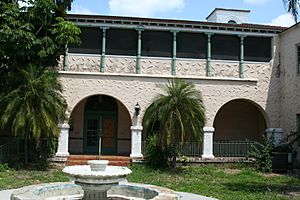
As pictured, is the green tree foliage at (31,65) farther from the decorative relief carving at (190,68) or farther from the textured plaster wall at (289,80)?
the textured plaster wall at (289,80)

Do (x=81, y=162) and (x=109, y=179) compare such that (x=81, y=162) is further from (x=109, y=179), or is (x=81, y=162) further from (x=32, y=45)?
(x=109, y=179)

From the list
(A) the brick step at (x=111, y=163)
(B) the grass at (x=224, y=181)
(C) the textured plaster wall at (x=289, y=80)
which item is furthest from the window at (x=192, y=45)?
(A) the brick step at (x=111, y=163)

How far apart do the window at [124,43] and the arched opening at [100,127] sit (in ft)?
8.68

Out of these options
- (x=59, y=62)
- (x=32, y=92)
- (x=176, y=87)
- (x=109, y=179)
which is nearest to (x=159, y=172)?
(x=176, y=87)

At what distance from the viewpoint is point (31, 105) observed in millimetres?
15672

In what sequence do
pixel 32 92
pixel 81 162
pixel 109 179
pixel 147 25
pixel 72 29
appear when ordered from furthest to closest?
pixel 147 25 → pixel 81 162 → pixel 72 29 → pixel 32 92 → pixel 109 179

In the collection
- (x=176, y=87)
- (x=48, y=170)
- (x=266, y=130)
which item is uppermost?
(x=176, y=87)

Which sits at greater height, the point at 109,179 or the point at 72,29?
the point at 72,29

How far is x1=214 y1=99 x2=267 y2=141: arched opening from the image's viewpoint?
71.2 ft

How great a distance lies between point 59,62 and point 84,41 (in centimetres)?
150

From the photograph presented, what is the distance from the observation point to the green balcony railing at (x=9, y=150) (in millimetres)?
16594

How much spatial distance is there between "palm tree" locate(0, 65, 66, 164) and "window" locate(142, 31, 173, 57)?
196 inches

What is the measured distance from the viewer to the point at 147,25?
1911cm

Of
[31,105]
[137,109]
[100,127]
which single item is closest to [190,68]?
[137,109]
